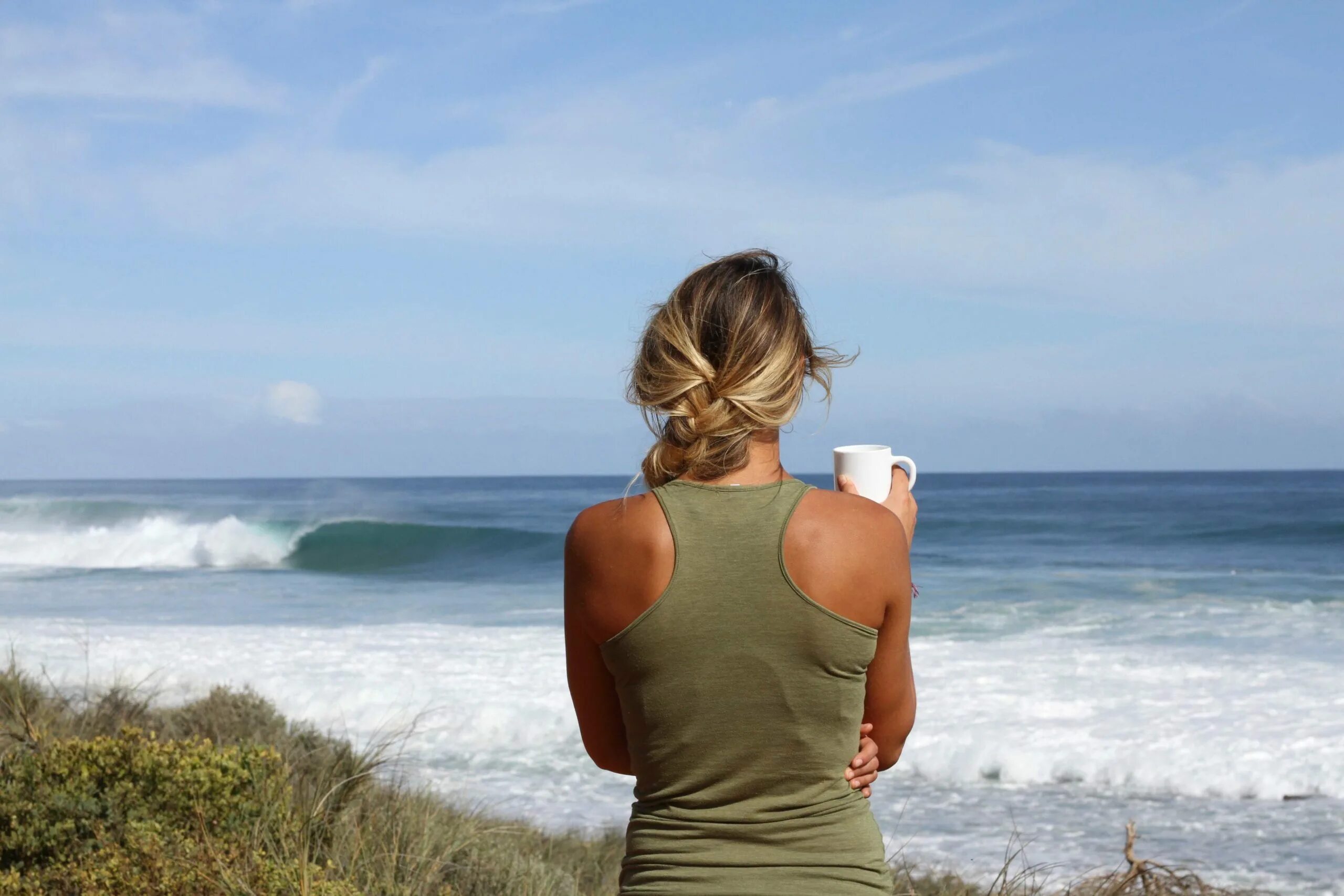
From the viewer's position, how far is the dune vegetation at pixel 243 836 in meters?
3.28

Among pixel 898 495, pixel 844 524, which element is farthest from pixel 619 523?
pixel 898 495

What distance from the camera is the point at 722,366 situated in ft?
5.30

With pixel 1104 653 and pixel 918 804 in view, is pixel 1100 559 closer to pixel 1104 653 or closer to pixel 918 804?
pixel 1104 653

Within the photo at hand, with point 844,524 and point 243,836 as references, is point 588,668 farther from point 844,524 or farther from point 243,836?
point 243,836

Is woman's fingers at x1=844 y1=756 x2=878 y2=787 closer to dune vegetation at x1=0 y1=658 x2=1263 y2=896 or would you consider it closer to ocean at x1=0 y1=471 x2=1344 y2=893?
dune vegetation at x1=0 y1=658 x2=1263 y2=896

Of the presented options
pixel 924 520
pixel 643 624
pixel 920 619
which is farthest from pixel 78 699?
pixel 924 520

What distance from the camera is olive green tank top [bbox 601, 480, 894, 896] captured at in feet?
4.92

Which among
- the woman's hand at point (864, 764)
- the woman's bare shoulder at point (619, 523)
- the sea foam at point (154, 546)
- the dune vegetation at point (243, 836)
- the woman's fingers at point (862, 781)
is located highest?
the woman's bare shoulder at point (619, 523)

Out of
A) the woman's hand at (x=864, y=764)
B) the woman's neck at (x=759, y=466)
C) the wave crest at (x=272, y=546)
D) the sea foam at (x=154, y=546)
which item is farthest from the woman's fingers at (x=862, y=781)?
the sea foam at (x=154, y=546)

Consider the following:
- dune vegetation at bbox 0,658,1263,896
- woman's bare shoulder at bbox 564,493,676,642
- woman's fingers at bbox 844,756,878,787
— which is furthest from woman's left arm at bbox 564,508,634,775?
dune vegetation at bbox 0,658,1263,896

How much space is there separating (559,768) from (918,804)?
101 inches

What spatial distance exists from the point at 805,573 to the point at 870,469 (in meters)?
0.57

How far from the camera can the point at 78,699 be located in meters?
6.27

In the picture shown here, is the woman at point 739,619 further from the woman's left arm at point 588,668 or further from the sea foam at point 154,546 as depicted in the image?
the sea foam at point 154,546
